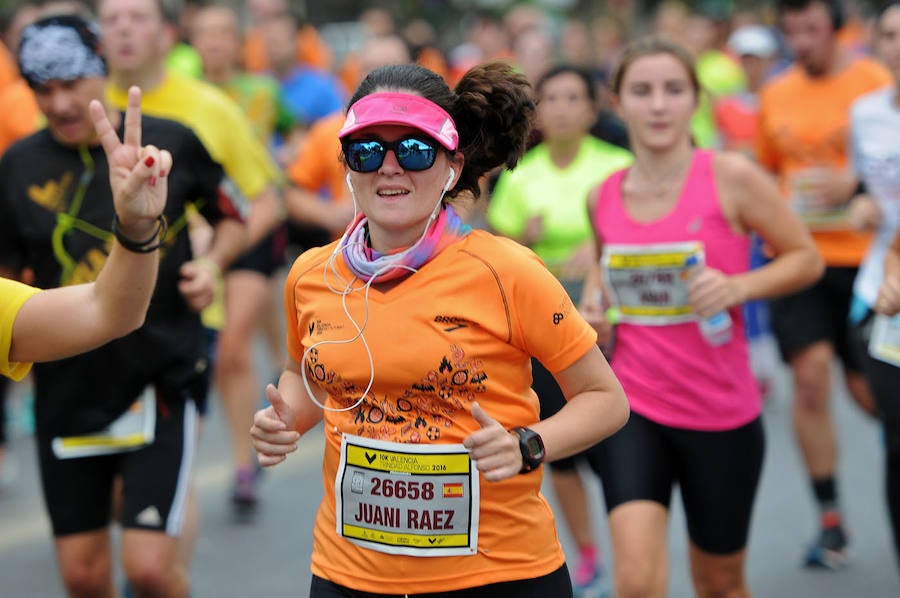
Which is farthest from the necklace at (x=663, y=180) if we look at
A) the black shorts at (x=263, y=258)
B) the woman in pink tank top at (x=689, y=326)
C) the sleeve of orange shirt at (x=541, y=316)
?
the black shorts at (x=263, y=258)

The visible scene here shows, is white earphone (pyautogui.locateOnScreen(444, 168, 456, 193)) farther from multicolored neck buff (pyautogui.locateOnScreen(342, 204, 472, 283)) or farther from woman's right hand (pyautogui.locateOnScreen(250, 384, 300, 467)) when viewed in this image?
woman's right hand (pyautogui.locateOnScreen(250, 384, 300, 467))

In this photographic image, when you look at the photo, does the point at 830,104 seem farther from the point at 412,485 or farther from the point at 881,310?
the point at 412,485

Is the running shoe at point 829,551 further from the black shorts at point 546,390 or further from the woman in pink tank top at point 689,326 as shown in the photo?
the black shorts at point 546,390

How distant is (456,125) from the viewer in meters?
3.25

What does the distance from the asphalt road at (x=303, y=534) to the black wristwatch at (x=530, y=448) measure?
9.92 ft

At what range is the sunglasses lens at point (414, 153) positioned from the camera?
3053mm

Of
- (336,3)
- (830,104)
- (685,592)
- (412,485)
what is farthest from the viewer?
(336,3)

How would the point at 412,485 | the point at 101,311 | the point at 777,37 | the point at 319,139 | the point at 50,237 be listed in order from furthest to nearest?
the point at 777,37 < the point at 319,139 < the point at 50,237 < the point at 412,485 < the point at 101,311

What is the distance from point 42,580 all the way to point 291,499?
4.72 feet

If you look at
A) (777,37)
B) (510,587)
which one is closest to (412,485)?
(510,587)

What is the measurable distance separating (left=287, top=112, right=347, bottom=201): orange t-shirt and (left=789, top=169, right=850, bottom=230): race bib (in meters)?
2.76

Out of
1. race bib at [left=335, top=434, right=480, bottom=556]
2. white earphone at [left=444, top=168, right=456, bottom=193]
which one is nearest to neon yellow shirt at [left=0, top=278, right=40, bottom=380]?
race bib at [left=335, top=434, right=480, bottom=556]

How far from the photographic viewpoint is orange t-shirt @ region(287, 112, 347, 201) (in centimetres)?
824

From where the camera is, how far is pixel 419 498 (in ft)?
10.2
